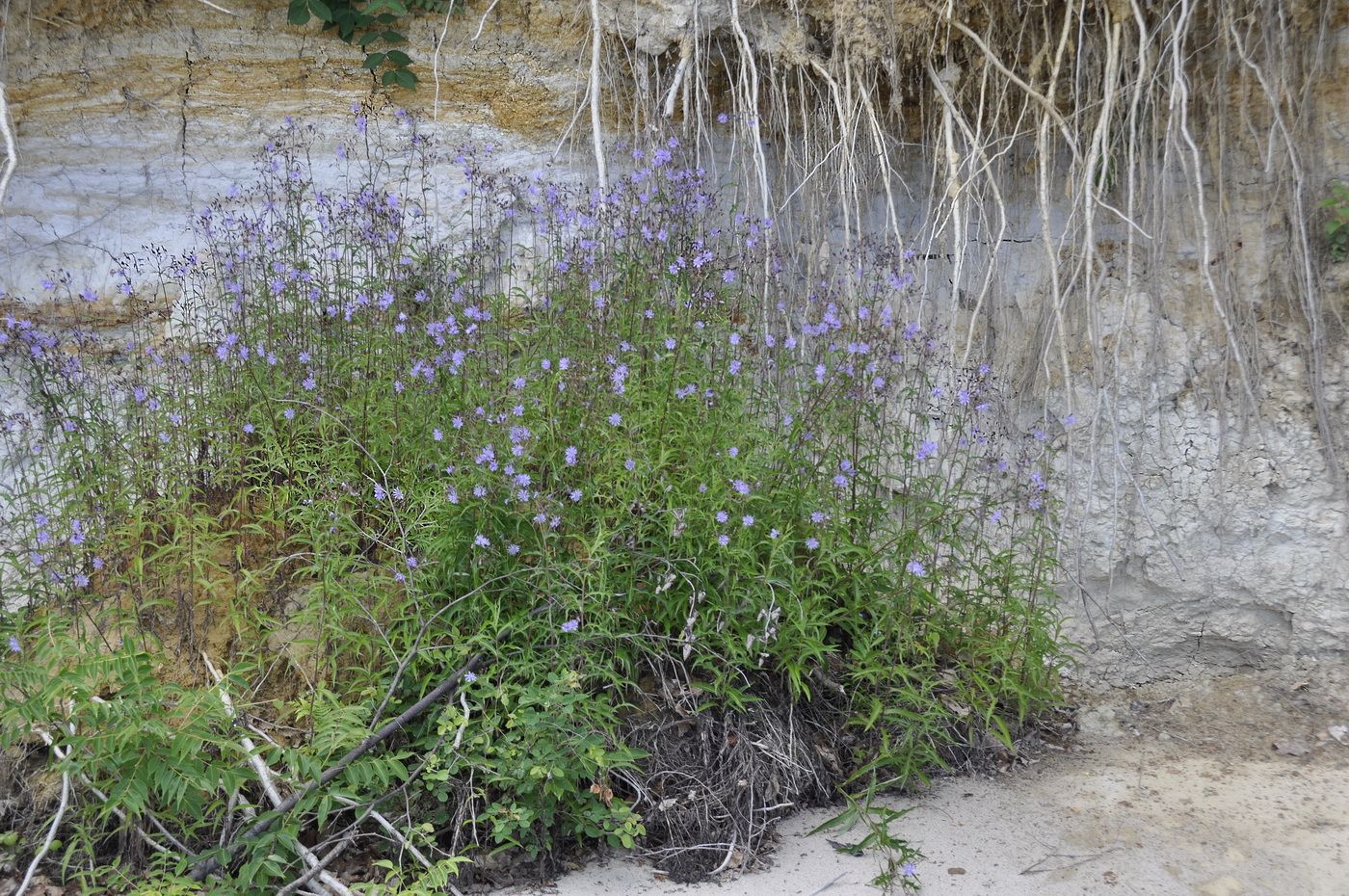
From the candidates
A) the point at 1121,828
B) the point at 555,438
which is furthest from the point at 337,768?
the point at 1121,828

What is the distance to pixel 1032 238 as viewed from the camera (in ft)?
15.7

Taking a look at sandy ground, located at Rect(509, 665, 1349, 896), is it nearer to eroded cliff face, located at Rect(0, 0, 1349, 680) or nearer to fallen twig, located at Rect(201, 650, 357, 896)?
fallen twig, located at Rect(201, 650, 357, 896)

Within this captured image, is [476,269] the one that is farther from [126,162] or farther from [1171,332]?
[1171,332]

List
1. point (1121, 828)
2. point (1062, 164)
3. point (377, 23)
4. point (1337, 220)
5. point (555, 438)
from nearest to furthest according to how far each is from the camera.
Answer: point (1121, 828), point (555, 438), point (1337, 220), point (1062, 164), point (377, 23)

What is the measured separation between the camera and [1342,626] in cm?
416

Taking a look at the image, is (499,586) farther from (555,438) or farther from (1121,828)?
(1121,828)

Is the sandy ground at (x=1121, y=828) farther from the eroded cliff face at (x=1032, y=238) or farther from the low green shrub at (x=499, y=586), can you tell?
the eroded cliff face at (x=1032, y=238)

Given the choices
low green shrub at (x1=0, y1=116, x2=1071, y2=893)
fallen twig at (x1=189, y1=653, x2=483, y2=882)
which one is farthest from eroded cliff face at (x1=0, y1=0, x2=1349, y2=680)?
fallen twig at (x1=189, y1=653, x2=483, y2=882)

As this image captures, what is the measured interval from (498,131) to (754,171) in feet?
4.05

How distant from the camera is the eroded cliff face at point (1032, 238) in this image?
4.26 metres

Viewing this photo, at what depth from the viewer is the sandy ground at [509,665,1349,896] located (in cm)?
278

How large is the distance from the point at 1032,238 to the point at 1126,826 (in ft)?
8.81

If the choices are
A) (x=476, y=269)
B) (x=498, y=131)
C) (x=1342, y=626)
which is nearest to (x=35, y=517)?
(x=476, y=269)

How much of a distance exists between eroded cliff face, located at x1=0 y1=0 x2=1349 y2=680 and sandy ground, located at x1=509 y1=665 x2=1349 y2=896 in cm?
57
